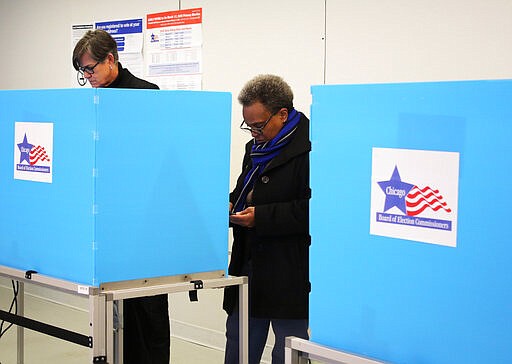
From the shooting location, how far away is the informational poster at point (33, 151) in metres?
2.19

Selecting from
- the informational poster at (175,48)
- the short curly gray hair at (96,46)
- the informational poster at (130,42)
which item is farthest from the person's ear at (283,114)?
the informational poster at (130,42)

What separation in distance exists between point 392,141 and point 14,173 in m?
1.36

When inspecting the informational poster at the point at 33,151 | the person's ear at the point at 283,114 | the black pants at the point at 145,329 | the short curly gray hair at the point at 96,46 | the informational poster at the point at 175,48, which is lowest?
the black pants at the point at 145,329

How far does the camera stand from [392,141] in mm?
1415

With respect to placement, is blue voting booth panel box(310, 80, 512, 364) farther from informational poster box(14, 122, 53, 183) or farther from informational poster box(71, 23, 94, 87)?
informational poster box(71, 23, 94, 87)

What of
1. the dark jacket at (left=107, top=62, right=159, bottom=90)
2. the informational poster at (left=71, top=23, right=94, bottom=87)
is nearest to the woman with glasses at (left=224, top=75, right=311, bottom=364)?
the dark jacket at (left=107, top=62, right=159, bottom=90)

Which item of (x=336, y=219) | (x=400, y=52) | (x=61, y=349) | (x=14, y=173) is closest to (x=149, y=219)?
(x=14, y=173)

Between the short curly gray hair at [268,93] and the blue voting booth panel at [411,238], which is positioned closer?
the blue voting booth panel at [411,238]

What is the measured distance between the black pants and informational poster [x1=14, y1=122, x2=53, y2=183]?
2.13ft

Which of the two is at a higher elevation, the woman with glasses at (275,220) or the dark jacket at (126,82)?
the dark jacket at (126,82)

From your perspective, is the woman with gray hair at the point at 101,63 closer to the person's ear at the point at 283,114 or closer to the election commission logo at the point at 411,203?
→ the person's ear at the point at 283,114

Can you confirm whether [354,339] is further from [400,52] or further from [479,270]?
[400,52]

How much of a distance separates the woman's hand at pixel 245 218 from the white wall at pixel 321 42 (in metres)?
1.01

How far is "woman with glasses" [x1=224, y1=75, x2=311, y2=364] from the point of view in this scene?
8.55 feet
